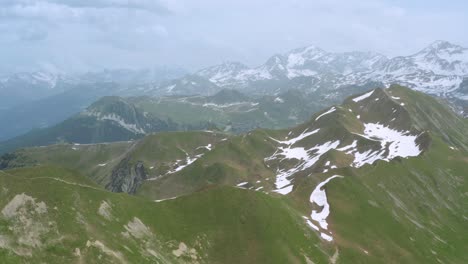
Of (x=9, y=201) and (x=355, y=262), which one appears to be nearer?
(x=9, y=201)

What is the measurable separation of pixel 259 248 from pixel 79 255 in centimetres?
4406

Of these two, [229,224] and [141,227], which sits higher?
[141,227]

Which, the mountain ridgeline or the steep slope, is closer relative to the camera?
the steep slope

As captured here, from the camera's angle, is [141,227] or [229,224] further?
[229,224]

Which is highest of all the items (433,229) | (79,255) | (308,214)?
(79,255)

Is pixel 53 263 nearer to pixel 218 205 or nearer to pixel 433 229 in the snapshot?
pixel 218 205

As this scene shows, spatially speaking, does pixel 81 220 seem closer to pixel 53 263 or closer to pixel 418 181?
pixel 53 263

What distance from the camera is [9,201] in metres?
87.2

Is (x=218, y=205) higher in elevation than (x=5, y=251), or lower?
lower

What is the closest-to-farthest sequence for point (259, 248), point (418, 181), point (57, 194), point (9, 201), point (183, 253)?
point (9, 201) < point (57, 194) < point (183, 253) < point (259, 248) < point (418, 181)

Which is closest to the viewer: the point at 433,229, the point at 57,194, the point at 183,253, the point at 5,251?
the point at 5,251

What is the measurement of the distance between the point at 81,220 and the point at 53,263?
1341cm

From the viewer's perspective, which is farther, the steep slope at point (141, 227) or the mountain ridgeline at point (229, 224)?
the mountain ridgeline at point (229, 224)

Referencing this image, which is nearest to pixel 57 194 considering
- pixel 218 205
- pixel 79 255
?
pixel 79 255
